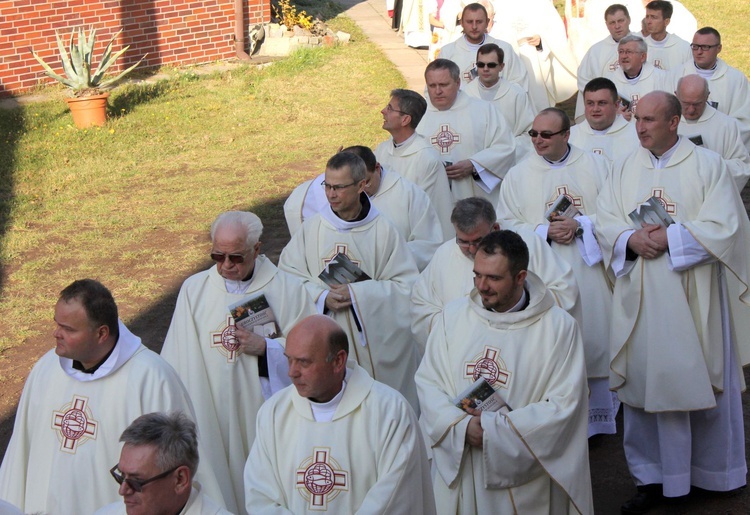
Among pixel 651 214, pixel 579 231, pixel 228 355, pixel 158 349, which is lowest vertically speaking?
pixel 158 349

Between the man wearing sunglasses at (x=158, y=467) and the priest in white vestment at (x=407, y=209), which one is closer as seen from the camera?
the man wearing sunglasses at (x=158, y=467)

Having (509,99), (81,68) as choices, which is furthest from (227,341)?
(81,68)

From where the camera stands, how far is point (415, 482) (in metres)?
4.31

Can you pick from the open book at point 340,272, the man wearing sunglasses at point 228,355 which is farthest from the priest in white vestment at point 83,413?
the open book at point 340,272

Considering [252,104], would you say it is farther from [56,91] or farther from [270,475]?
[270,475]

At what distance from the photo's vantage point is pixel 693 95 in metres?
8.34

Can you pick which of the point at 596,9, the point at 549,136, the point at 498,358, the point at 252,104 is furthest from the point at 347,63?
the point at 498,358

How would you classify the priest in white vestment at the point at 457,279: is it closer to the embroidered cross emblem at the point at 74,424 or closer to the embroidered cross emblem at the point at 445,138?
the embroidered cross emblem at the point at 74,424

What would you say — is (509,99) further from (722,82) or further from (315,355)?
(315,355)

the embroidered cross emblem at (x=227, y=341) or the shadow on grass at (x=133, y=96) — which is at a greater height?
the shadow on grass at (x=133, y=96)

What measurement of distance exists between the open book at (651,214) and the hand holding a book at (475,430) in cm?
198

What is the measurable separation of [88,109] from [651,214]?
9076 millimetres

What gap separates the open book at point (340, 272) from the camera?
630 centimetres

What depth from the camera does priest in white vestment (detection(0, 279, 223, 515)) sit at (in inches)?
183
